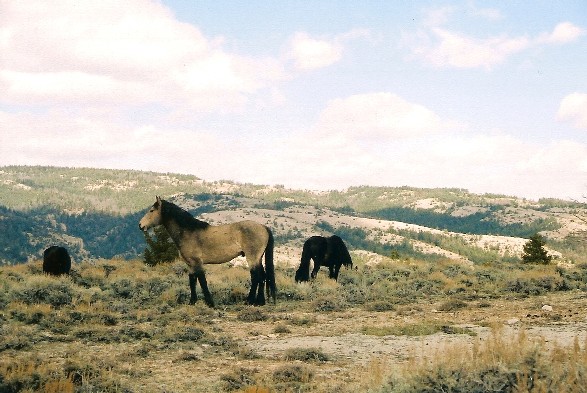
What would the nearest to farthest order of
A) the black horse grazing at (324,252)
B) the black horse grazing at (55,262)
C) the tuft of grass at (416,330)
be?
the tuft of grass at (416,330)
the black horse grazing at (55,262)
the black horse grazing at (324,252)

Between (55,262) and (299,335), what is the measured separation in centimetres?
1311

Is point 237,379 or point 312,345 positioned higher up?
point 237,379

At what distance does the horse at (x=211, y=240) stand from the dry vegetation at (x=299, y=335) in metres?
1.25

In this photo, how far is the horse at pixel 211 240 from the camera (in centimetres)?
1577

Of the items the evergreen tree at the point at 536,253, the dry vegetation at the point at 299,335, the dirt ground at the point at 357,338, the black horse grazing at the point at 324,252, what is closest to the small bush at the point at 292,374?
the dry vegetation at the point at 299,335

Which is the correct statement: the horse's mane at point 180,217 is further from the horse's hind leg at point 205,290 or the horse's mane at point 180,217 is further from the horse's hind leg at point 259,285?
the horse's hind leg at point 259,285

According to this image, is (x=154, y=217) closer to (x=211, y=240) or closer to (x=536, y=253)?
(x=211, y=240)

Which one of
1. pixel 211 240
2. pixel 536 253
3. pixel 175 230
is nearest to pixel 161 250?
pixel 175 230

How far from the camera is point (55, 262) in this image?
20969mm

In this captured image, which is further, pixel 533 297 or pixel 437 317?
pixel 533 297

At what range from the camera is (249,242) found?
629 inches

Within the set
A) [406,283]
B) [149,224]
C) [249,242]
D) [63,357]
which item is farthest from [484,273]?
[63,357]

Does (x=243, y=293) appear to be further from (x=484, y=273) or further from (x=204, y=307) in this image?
(x=484, y=273)

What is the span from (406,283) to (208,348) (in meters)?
12.2
